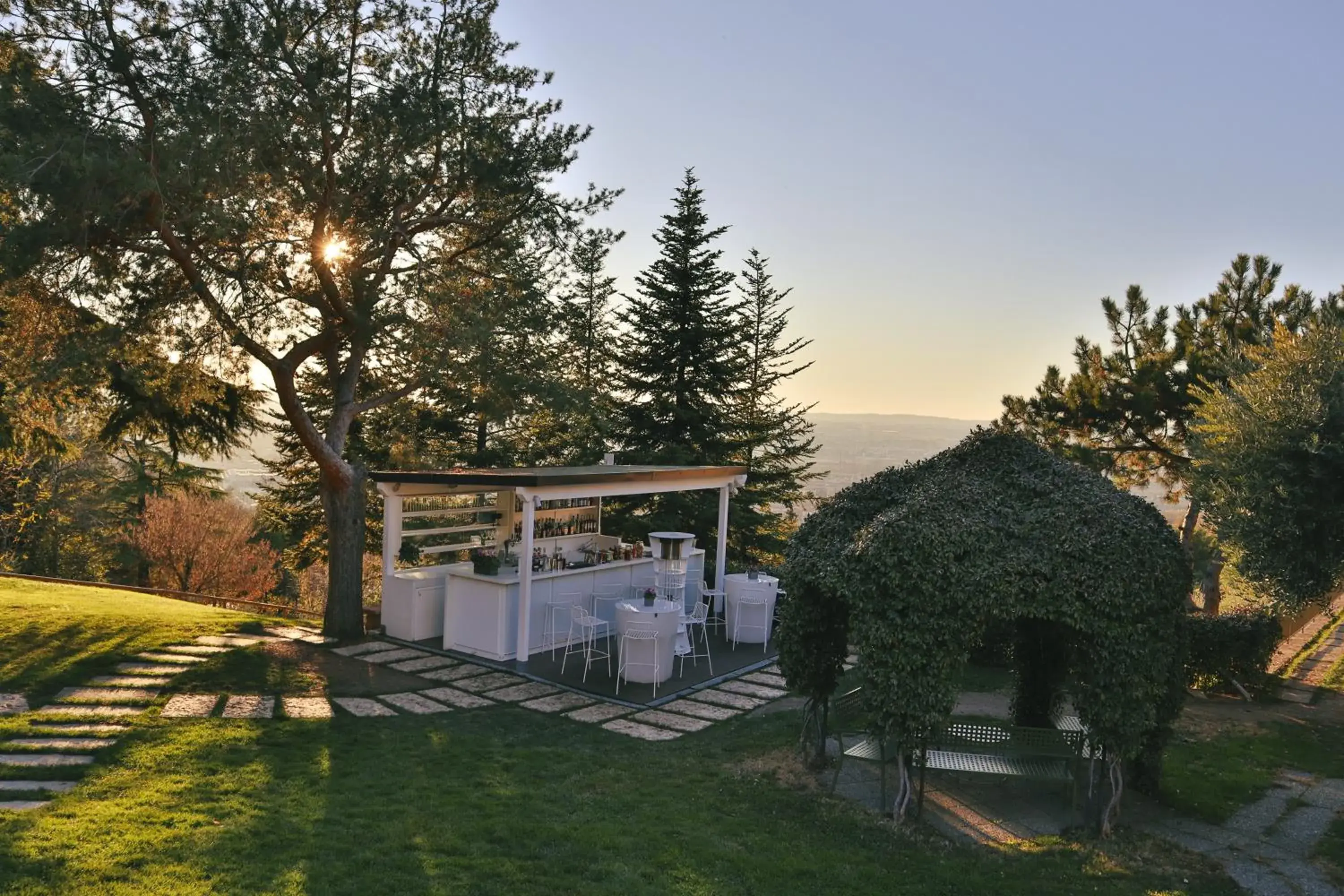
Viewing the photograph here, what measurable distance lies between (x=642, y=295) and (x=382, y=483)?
1092cm

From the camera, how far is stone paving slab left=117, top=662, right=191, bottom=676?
8.24 m

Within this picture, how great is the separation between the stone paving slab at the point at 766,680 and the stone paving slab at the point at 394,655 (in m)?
4.04

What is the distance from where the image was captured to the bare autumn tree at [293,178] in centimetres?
835

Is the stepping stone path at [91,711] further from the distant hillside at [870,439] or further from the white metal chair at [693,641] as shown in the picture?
the distant hillside at [870,439]

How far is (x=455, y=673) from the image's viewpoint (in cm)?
925

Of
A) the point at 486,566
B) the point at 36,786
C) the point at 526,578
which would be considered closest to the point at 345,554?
the point at 486,566

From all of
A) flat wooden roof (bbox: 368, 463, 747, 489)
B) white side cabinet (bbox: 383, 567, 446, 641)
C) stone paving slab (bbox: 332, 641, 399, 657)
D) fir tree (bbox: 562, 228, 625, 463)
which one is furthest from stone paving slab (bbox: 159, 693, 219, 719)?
fir tree (bbox: 562, 228, 625, 463)

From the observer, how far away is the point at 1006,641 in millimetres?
10719

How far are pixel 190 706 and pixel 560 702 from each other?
3.41 metres

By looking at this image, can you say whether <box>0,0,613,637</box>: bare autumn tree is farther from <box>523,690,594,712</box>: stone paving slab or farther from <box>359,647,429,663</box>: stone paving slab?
<box>523,690,594,712</box>: stone paving slab

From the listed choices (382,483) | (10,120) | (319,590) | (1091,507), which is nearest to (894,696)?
(1091,507)

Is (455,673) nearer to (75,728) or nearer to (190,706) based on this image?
(190,706)

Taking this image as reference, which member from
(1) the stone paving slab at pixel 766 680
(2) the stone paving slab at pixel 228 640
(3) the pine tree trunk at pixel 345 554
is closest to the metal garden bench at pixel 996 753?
(1) the stone paving slab at pixel 766 680

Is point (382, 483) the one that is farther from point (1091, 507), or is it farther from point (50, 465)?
point (50, 465)
